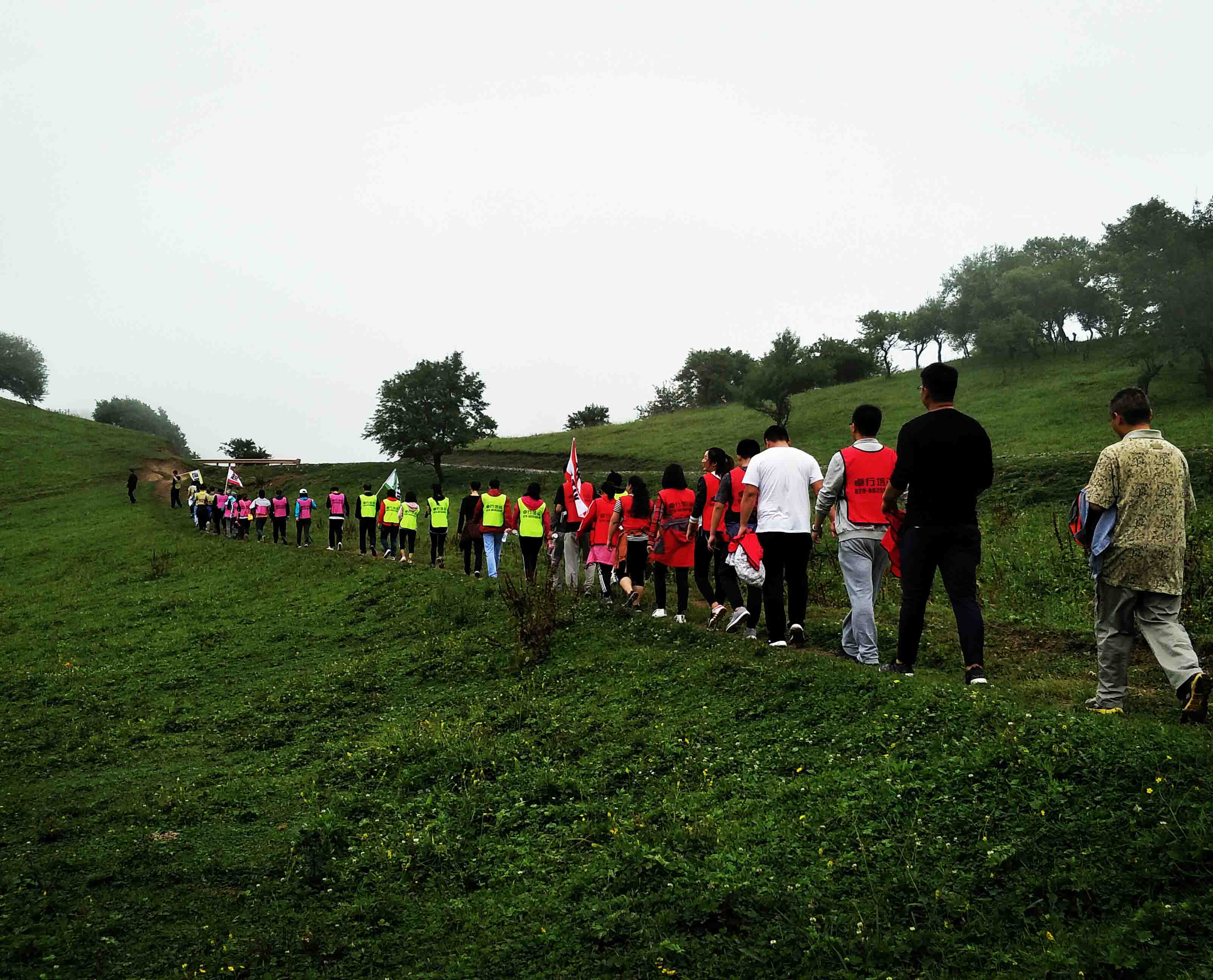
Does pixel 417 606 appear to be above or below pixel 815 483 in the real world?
below

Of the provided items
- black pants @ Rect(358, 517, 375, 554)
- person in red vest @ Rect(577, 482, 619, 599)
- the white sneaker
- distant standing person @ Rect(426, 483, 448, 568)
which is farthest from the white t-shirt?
black pants @ Rect(358, 517, 375, 554)

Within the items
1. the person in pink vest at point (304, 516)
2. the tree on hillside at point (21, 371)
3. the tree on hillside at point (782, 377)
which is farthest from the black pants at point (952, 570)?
the tree on hillside at point (21, 371)

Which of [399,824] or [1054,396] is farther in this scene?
[1054,396]

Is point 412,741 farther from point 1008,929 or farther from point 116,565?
point 116,565

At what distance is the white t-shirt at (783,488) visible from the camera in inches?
376

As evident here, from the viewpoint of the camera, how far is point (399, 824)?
7.54 metres

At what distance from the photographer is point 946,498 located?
747 cm

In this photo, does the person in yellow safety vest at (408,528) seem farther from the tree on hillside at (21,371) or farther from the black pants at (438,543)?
the tree on hillside at (21,371)

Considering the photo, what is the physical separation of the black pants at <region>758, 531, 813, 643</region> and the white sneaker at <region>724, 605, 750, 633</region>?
0.70m

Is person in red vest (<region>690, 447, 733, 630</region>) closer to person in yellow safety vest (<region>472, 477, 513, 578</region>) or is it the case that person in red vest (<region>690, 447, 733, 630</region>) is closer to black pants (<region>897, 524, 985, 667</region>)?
black pants (<region>897, 524, 985, 667</region>)

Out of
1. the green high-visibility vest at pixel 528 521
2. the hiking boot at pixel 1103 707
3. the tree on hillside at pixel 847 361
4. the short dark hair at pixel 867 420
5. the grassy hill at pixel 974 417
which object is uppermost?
the tree on hillside at pixel 847 361

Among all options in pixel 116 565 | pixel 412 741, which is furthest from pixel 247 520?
pixel 412 741

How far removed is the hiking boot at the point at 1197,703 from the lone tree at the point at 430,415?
57.8m

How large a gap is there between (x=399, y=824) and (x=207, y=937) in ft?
5.83
